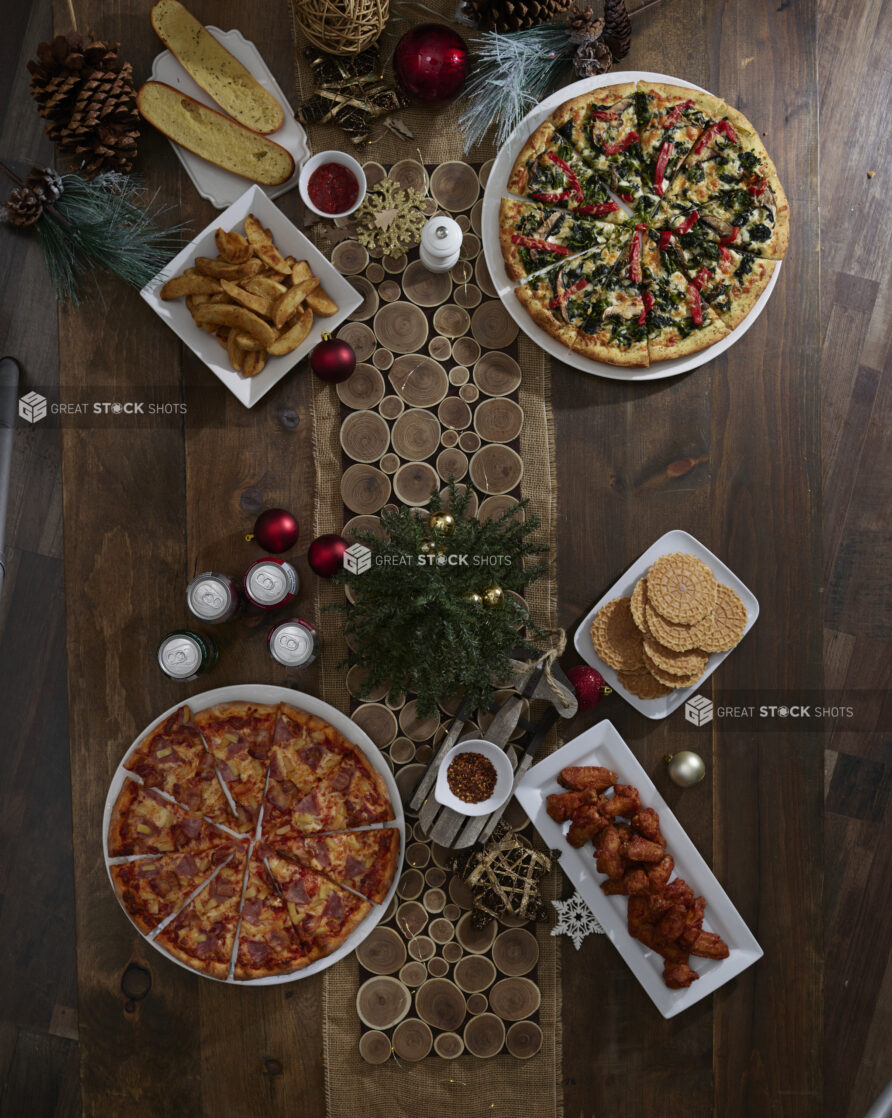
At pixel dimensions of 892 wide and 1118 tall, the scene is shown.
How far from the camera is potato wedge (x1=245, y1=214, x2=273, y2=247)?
2.86 metres

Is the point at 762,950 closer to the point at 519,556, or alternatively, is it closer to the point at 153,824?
the point at 519,556

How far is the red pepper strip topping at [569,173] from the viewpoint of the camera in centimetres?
295

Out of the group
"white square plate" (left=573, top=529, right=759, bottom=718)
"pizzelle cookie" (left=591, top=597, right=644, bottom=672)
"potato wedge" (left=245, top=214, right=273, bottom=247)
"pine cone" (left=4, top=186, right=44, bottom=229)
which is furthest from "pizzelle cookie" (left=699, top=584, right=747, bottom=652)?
"pine cone" (left=4, top=186, right=44, bottom=229)

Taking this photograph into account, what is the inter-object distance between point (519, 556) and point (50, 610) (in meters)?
1.77

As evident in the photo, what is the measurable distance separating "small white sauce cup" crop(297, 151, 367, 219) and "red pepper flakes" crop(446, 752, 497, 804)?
78.8 inches

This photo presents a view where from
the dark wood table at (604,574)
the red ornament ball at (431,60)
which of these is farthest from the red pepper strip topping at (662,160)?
the red ornament ball at (431,60)

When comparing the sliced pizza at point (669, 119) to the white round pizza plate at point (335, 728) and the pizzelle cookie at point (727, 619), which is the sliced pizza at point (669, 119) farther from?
the white round pizza plate at point (335, 728)

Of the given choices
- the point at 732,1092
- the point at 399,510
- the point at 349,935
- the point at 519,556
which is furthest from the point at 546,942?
the point at 399,510

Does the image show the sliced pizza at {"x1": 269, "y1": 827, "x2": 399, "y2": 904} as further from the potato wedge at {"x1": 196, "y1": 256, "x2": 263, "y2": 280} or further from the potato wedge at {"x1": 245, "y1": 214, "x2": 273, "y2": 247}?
the potato wedge at {"x1": 245, "y1": 214, "x2": 273, "y2": 247}

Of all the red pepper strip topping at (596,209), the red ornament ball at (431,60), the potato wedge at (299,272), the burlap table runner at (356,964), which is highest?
the red ornament ball at (431,60)

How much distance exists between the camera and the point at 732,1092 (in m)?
3.07

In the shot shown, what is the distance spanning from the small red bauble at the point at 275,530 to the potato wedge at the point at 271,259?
33.4 inches

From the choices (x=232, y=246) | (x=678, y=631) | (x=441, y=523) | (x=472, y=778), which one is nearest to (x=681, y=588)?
(x=678, y=631)

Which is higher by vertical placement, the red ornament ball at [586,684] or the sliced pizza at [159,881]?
the red ornament ball at [586,684]
